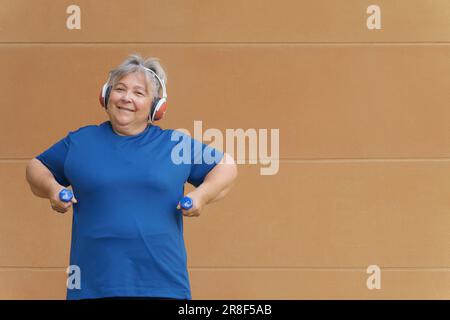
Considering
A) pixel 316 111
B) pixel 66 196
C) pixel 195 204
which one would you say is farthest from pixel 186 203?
pixel 316 111

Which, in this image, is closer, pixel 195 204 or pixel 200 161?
pixel 195 204

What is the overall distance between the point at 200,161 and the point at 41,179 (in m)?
0.51

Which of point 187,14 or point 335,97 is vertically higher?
point 187,14

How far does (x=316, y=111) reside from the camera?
4.15 metres

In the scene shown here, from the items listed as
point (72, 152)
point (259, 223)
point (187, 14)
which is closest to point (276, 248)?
point (259, 223)

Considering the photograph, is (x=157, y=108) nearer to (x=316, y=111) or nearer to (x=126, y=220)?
(x=126, y=220)

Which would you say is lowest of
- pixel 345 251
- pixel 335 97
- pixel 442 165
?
pixel 345 251

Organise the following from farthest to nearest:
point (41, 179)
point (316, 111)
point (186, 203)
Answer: point (316, 111), point (41, 179), point (186, 203)

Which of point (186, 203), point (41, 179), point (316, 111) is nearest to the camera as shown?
point (186, 203)

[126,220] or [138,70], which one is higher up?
[138,70]

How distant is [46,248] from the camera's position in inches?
165

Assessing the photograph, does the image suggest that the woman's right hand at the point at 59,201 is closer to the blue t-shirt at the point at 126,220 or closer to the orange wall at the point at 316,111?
the blue t-shirt at the point at 126,220

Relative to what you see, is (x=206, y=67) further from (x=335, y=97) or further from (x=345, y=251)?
(x=345, y=251)

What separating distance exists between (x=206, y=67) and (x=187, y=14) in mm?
279
